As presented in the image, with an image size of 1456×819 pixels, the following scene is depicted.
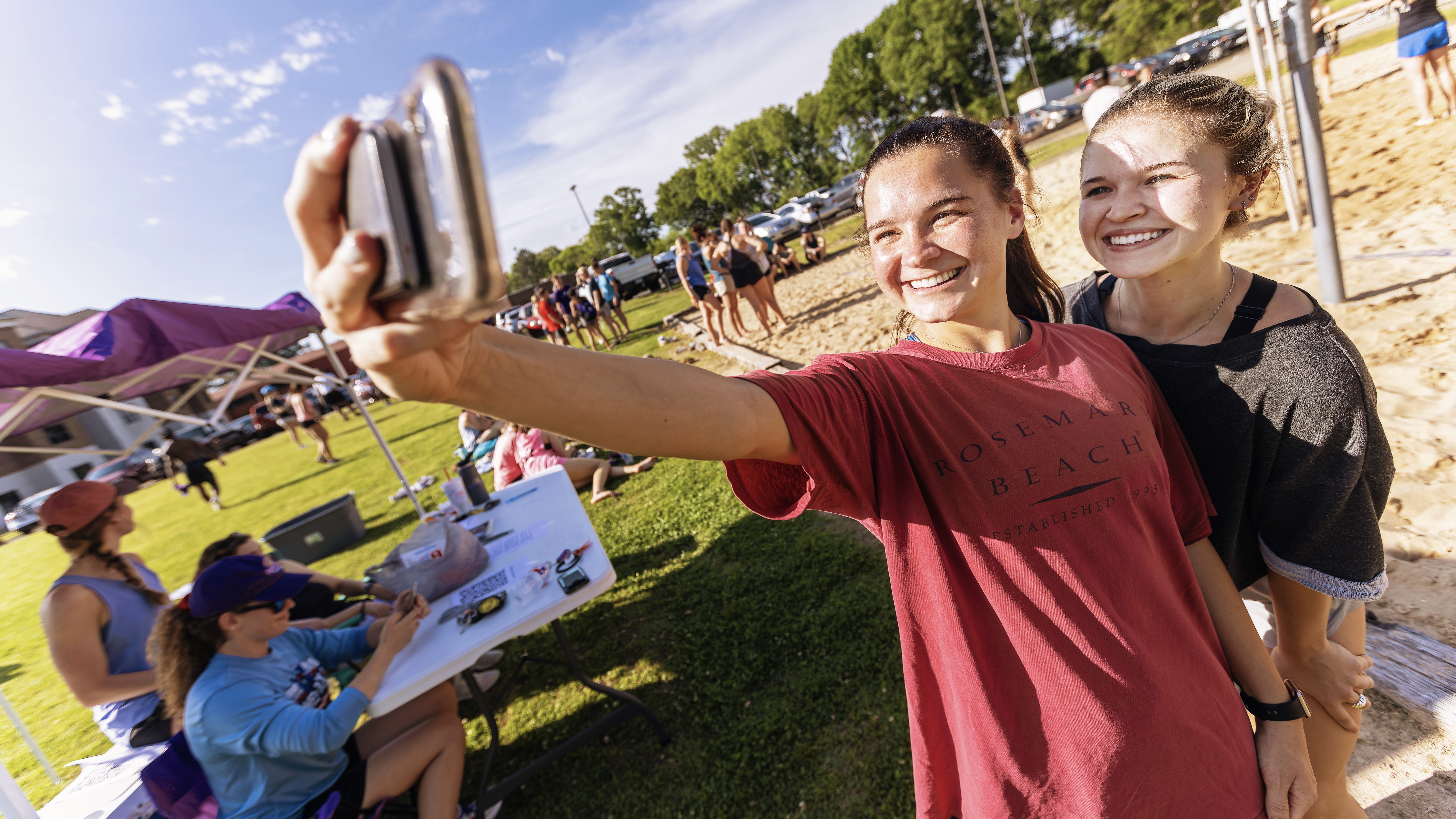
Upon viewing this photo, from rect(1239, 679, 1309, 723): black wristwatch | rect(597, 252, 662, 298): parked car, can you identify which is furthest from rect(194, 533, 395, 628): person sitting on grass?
rect(597, 252, 662, 298): parked car

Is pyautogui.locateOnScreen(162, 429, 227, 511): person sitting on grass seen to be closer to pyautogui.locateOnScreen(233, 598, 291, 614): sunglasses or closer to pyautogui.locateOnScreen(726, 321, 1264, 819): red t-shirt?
pyautogui.locateOnScreen(233, 598, 291, 614): sunglasses

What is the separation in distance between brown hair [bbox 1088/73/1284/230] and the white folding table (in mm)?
2720

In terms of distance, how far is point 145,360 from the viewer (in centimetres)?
448

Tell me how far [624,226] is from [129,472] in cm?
5213

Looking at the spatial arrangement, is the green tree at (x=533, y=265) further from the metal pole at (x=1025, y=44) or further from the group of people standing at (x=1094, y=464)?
the group of people standing at (x=1094, y=464)

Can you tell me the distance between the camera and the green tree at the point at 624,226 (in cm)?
6525

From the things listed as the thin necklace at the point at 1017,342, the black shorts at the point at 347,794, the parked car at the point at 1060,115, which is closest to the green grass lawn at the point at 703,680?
the black shorts at the point at 347,794

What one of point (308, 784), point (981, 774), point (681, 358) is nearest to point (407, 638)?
point (308, 784)

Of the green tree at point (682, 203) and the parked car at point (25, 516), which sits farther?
the green tree at point (682, 203)

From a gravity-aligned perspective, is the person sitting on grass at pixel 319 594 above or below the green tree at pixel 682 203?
below

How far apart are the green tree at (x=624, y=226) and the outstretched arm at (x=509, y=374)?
6642 cm

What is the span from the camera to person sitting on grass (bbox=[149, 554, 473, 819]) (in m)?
2.37

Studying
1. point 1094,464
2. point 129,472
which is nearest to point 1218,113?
point 1094,464

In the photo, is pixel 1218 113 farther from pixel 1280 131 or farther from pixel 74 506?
pixel 1280 131
